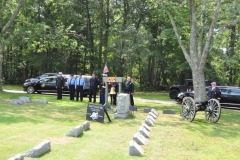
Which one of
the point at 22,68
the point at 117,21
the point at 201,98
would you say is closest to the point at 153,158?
the point at 201,98

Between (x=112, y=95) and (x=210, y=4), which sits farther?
(x=210, y=4)

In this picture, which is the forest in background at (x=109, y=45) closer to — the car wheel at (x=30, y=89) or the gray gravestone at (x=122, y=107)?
the car wheel at (x=30, y=89)

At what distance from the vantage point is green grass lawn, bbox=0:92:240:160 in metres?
6.97

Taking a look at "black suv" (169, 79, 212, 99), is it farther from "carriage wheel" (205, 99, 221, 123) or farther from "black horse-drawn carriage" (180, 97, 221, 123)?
"carriage wheel" (205, 99, 221, 123)

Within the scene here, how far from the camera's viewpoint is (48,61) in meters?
33.8

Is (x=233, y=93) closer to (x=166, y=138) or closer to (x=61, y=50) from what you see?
(x=166, y=138)

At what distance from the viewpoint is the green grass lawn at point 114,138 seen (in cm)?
697

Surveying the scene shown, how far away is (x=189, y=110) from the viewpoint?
12492 millimetres

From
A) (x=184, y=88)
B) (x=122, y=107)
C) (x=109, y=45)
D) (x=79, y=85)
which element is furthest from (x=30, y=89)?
(x=109, y=45)

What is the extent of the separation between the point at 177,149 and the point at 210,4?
12.9 m

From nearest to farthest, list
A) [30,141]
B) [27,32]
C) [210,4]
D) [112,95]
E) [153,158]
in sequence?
[153,158] → [30,141] → [112,95] → [210,4] → [27,32]

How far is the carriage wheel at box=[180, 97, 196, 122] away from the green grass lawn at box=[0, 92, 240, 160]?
24 cm

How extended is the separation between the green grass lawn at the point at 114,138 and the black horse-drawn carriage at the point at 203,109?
278 mm

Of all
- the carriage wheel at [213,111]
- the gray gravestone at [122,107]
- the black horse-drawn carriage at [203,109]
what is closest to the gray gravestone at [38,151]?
the gray gravestone at [122,107]
